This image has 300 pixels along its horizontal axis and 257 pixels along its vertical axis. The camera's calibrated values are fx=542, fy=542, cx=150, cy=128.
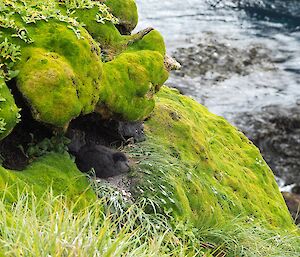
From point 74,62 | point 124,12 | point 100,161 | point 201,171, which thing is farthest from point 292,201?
point 74,62

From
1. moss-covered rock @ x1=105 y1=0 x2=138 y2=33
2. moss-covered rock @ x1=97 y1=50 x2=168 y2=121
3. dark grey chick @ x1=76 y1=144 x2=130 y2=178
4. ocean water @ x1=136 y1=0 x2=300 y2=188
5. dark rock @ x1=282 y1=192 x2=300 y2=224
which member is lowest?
dark rock @ x1=282 y1=192 x2=300 y2=224

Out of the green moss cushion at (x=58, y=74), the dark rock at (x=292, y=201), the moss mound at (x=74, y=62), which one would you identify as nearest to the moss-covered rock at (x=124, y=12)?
the moss mound at (x=74, y=62)

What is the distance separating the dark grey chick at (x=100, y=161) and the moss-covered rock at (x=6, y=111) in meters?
1.01

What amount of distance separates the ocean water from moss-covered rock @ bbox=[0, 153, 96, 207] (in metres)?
7.43

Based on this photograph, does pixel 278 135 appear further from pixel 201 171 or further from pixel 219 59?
pixel 201 171

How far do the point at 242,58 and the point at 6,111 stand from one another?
12829 millimetres

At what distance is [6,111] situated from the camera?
3764 mm

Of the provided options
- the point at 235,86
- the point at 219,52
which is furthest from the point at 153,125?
the point at 219,52

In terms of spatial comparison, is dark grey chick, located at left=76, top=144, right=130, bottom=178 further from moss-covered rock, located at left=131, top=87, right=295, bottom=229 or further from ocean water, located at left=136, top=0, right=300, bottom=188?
ocean water, located at left=136, top=0, right=300, bottom=188

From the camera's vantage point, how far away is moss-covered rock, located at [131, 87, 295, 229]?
16.4 ft

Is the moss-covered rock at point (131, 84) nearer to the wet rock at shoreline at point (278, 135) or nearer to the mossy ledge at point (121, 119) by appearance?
the mossy ledge at point (121, 119)

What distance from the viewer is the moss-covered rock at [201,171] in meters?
5.00

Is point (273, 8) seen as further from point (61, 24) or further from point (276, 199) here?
point (61, 24)

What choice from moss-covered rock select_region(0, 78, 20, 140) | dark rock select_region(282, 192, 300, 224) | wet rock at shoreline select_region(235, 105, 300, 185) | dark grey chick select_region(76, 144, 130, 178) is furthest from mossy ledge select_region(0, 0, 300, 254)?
wet rock at shoreline select_region(235, 105, 300, 185)
